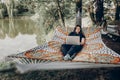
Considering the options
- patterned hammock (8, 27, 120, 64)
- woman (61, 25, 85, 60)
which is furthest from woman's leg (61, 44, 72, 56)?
patterned hammock (8, 27, 120, 64)

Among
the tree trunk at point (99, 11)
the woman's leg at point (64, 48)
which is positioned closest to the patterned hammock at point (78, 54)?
the woman's leg at point (64, 48)

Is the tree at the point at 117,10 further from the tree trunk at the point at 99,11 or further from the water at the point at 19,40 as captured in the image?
the water at the point at 19,40

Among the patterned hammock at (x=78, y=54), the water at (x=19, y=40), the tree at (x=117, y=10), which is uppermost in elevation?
the tree at (x=117, y=10)

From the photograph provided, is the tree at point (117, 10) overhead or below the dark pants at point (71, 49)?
overhead

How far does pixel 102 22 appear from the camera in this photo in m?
17.0

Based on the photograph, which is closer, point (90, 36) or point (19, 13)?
point (90, 36)

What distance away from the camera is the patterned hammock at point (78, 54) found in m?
8.76

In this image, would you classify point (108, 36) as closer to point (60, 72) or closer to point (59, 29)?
point (59, 29)

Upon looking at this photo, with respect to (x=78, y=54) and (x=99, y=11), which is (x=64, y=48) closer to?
(x=78, y=54)

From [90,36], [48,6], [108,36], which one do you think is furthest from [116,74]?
[48,6]

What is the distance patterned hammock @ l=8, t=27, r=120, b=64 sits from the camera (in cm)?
876

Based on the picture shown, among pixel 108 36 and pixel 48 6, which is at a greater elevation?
pixel 48 6

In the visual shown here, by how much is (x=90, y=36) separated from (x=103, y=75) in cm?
199

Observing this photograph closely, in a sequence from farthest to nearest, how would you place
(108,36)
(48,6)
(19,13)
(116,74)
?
(19,13) → (48,6) → (108,36) → (116,74)
